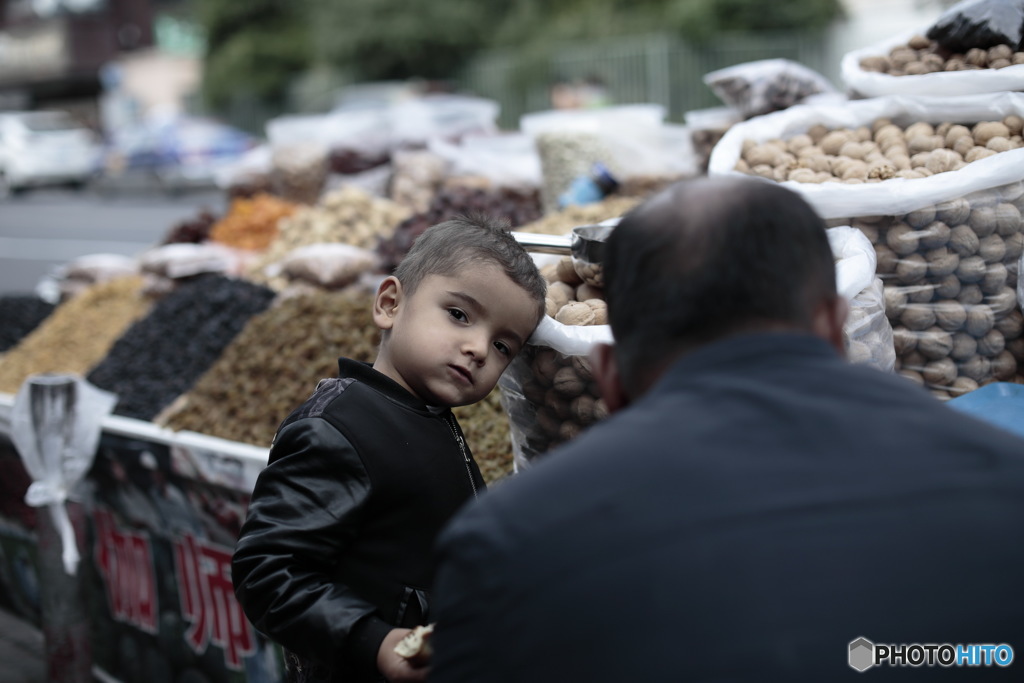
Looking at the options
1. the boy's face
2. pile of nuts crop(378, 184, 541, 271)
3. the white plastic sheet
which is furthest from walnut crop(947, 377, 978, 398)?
the white plastic sheet

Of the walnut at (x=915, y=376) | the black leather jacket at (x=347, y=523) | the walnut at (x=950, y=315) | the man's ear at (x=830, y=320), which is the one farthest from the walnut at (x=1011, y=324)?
the man's ear at (x=830, y=320)

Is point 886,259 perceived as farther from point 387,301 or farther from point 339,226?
point 339,226

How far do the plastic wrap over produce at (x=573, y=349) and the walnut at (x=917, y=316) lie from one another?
7.2 inches

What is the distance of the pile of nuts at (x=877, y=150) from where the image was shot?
236 cm

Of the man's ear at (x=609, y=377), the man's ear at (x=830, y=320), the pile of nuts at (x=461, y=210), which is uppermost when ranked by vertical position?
the man's ear at (x=830, y=320)

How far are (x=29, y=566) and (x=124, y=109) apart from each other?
33446 mm

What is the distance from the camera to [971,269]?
2.19 metres

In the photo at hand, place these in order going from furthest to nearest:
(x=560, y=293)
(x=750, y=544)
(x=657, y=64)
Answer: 1. (x=657, y=64)
2. (x=560, y=293)
3. (x=750, y=544)

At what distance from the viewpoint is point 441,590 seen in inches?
35.3

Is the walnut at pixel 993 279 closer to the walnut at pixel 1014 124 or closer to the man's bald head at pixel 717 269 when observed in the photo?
the walnut at pixel 1014 124

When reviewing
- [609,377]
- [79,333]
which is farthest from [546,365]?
[79,333]

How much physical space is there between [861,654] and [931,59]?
2.46 m

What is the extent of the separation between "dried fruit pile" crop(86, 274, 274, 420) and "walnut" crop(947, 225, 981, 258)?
2.64m

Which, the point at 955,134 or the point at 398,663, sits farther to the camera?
the point at 955,134
